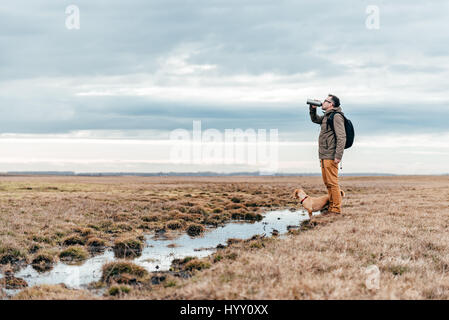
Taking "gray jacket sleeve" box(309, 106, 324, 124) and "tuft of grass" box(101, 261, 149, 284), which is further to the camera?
"gray jacket sleeve" box(309, 106, 324, 124)

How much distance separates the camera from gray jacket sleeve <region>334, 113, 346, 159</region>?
44.5ft

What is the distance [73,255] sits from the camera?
460 inches

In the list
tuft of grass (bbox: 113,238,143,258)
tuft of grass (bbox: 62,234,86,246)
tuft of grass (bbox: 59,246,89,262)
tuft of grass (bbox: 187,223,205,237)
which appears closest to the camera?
tuft of grass (bbox: 59,246,89,262)

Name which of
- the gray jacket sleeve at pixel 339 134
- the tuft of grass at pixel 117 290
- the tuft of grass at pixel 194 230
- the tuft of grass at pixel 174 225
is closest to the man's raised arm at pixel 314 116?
the gray jacket sleeve at pixel 339 134

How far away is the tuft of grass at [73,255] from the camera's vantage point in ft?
37.0

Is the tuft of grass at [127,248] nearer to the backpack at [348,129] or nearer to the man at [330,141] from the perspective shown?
the man at [330,141]

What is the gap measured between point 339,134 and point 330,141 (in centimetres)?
53

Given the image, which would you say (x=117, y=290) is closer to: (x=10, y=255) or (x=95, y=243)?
(x=10, y=255)

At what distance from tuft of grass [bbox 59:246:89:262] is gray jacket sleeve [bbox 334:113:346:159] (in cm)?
908

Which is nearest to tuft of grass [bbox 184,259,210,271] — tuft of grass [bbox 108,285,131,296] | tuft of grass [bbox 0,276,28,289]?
tuft of grass [bbox 108,285,131,296]

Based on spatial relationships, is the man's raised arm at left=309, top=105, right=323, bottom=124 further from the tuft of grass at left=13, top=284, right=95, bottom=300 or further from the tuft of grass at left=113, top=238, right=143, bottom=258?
the tuft of grass at left=13, top=284, right=95, bottom=300

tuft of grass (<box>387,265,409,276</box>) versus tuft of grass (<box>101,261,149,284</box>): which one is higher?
tuft of grass (<box>387,265,409,276</box>)
